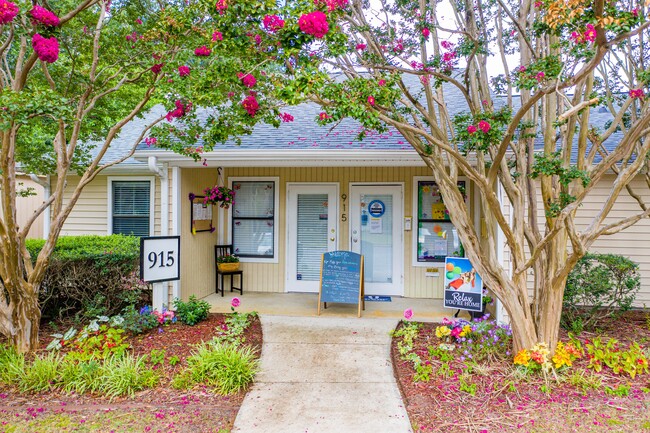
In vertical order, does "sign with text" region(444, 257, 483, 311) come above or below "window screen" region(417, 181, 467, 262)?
below

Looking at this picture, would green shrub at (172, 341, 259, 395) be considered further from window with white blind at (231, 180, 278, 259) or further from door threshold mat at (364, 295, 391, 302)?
window with white blind at (231, 180, 278, 259)

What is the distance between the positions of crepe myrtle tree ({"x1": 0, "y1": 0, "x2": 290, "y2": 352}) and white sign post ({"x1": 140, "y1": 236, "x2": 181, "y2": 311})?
2.88ft

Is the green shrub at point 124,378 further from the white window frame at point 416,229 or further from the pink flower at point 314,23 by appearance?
the white window frame at point 416,229

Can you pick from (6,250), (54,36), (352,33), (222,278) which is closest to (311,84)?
(352,33)

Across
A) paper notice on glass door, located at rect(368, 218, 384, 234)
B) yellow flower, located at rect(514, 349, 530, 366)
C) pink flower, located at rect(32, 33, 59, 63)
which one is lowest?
yellow flower, located at rect(514, 349, 530, 366)

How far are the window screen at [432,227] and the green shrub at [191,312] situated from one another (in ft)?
11.0

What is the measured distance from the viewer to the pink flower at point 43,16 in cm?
337

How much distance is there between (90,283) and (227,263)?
1983mm

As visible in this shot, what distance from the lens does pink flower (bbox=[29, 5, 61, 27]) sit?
3367 mm

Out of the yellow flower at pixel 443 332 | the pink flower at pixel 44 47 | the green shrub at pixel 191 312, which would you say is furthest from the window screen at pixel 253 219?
the pink flower at pixel 44 47

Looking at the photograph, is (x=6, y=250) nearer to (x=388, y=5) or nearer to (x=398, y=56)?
(x=398, y=56)

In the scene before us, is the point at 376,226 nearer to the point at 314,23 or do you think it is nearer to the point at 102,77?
the point at 314,23

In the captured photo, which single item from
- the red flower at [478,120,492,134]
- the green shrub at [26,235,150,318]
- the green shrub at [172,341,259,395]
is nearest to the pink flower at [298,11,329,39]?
the red flower at [478,120,492,134]

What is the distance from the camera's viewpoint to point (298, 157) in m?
5.36
